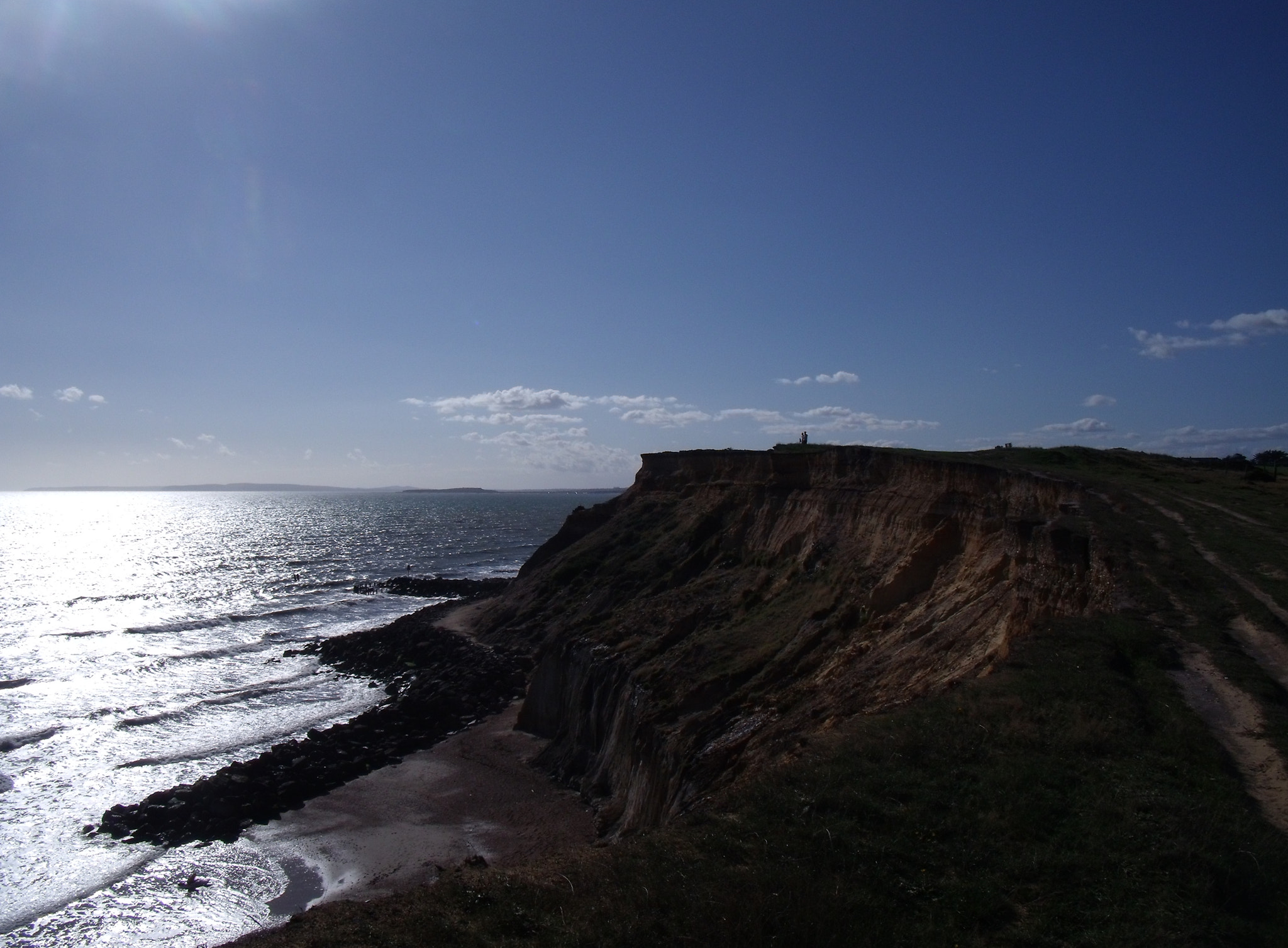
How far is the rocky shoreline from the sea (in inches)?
46.9

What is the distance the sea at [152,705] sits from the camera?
71.8ft

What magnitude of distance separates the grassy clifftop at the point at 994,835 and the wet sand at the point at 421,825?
39.2ft

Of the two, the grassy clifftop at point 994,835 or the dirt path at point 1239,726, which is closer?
the grassy clifftop at point 994,835

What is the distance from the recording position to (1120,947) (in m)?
7.09

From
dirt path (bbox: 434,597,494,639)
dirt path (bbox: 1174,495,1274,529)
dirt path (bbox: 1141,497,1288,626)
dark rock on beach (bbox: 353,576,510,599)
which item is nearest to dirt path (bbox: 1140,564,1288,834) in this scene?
dirt path (bbox: 1141,497,1288,626)

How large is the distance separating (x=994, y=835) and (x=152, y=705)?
1658 inches

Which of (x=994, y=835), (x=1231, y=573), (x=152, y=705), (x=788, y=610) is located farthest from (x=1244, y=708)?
(x=152, y=705)

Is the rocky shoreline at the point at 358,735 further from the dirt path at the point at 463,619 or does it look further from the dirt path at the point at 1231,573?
the dirt path at the point at 1231,573

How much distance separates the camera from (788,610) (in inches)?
1094

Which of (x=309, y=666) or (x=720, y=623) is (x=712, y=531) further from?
(x=309, y=666)

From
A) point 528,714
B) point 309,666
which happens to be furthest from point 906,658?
point 309,666

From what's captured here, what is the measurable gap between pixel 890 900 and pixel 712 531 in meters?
32.4

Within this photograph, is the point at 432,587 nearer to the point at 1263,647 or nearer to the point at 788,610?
the point at 788,610

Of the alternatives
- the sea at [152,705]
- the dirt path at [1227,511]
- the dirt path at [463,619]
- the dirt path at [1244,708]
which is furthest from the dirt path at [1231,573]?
the dirt path at [463,619]
